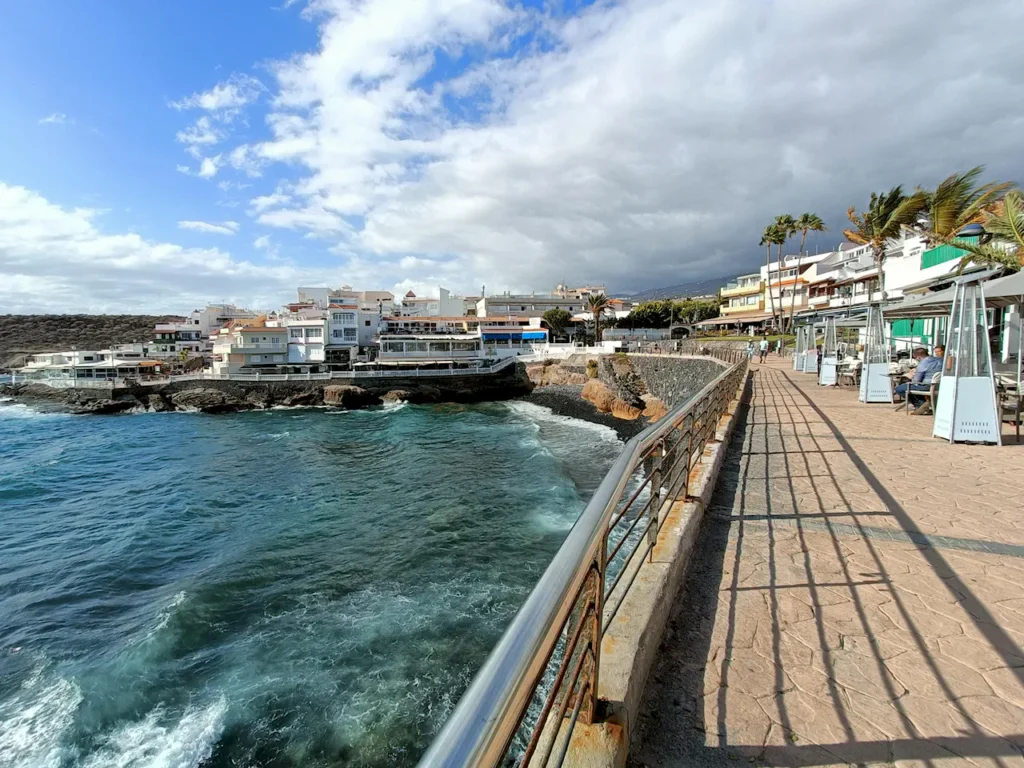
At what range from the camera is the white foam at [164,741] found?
5.88 meters

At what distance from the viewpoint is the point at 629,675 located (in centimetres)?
215

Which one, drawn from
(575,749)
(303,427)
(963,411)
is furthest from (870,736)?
(303,427)

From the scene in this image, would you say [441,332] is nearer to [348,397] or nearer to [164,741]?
[348,397]

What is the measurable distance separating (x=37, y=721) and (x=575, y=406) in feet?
98.6

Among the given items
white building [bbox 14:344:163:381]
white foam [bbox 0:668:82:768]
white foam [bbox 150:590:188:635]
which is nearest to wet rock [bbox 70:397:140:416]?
white building [bbox 14:344:163:381]

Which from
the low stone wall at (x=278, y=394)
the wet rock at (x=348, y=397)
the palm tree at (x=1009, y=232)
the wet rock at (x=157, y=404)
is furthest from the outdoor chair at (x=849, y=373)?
the wet rock at (x=157, y=404)

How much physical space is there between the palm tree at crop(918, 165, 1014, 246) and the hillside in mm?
120943

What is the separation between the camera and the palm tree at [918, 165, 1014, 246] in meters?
16.3

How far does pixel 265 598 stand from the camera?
930 centimetres

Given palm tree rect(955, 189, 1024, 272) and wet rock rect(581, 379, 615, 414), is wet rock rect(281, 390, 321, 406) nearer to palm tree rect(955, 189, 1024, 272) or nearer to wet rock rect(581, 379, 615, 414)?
wet rock rect(581, 379, 615, 414)

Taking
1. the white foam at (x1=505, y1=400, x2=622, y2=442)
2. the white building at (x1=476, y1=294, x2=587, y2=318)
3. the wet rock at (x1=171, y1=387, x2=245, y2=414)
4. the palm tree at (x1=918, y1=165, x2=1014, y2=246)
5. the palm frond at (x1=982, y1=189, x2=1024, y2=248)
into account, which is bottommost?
the wet rock at (x1=171, y1=387, x2=245, y2=414)

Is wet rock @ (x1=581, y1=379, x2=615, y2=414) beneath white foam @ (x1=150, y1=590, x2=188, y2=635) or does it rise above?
above

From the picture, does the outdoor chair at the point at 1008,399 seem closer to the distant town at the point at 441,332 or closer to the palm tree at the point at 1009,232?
the palm tree at the point at 1009,232

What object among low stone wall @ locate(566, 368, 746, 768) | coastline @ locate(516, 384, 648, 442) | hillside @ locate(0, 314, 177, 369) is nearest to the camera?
low stone wall @ locate(566, 368, 746, 768)
